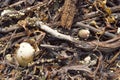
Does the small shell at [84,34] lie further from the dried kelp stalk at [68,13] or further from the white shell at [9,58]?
the white shell at [9,58]

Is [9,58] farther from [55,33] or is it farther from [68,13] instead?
[68,13]

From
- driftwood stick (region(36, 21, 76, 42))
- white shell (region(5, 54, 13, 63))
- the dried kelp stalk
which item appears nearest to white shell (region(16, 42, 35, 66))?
white shell (region(5, 54, 13, 63))

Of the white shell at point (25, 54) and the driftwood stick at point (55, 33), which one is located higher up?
the driftwood stick at point (55, 33)

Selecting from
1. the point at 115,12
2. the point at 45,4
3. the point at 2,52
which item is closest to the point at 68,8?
the point at 45,4

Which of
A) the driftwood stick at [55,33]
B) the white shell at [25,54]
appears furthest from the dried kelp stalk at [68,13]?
the white shell at [25,54]

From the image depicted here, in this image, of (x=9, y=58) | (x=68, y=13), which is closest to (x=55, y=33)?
(x=68, y=13)

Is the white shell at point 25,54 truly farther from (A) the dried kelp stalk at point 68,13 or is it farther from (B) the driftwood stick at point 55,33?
(A) the dried kelp stalk at point 68,13

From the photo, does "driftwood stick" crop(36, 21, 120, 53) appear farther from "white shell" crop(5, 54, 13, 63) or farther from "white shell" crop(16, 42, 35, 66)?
"white shell" crop(5, 54, 13, 63)

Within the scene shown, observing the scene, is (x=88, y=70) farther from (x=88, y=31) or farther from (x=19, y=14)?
(x=19, y=14)

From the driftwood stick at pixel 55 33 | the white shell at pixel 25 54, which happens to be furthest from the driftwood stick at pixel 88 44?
the white shell at pixel 25 54
